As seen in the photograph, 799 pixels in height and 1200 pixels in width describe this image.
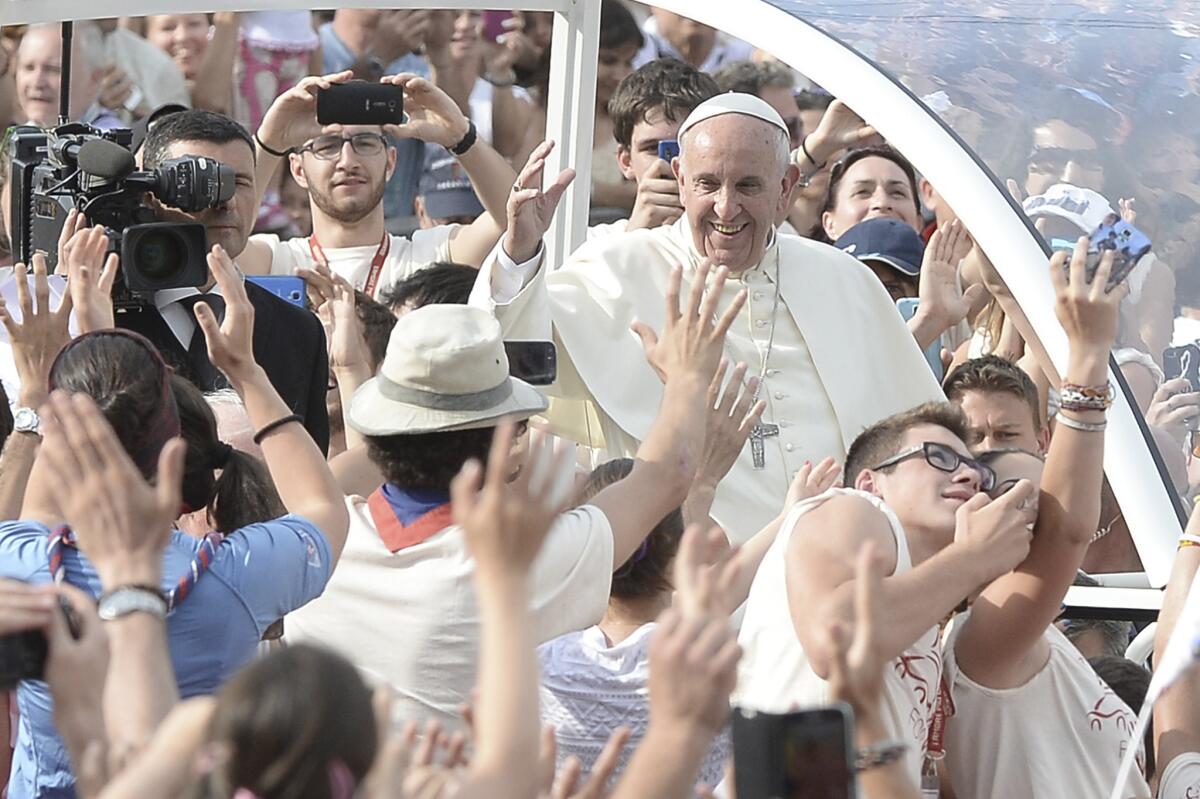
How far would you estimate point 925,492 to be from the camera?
11.8ft

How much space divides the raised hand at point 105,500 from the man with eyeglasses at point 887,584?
1051 mm

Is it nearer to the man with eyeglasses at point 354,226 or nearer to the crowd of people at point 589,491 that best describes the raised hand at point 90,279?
the crowd of people at point 589,491

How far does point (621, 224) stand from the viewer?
6.30m

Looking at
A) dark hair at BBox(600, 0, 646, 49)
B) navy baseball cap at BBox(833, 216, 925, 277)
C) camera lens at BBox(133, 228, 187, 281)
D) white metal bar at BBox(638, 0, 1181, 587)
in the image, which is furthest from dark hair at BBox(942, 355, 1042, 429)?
dark hair at BBox(600, 0, 646, 49)

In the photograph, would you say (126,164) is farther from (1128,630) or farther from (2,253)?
(1128,630)

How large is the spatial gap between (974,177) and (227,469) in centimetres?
243

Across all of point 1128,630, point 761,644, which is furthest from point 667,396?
point 1128,630

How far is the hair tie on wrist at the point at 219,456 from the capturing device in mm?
3496

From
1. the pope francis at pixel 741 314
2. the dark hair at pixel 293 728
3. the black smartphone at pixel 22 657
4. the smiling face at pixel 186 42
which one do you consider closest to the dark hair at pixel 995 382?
the pope francis at pixel 741 314

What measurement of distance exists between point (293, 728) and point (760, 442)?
3474 millimetres

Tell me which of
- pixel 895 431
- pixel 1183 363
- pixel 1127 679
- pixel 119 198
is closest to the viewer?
pixel 895 431

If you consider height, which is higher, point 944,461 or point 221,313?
point 221,313

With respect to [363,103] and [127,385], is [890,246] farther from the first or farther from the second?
[127,385]

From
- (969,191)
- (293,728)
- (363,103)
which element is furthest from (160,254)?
(293,728)
